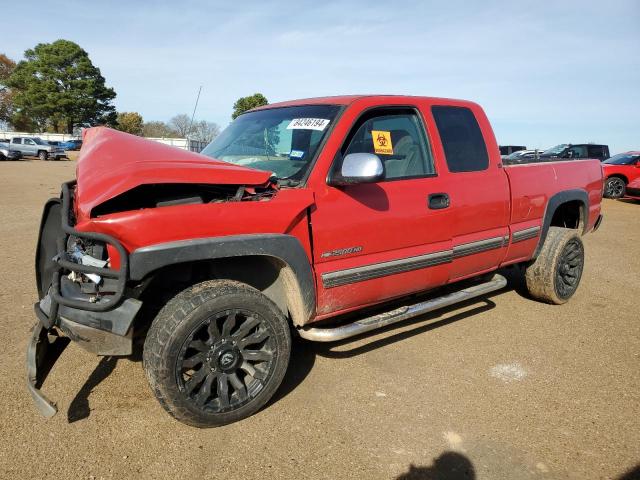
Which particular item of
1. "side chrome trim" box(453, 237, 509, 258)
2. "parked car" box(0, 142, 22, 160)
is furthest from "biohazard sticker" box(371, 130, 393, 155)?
"parked car" box(0, 142, 22, 160)

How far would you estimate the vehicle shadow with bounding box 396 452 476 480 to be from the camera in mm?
2391

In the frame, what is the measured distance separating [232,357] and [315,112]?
1.78 m

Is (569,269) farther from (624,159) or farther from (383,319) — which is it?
(624,159)

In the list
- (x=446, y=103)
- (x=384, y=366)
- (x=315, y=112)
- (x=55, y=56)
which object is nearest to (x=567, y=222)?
(x=446, y=103)

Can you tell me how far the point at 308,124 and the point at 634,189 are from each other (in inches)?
579

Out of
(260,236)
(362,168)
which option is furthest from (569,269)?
(260,236)

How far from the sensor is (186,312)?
2.51 meters

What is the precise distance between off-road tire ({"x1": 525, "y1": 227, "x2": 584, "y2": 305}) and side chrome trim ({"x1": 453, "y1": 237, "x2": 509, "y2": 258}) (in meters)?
0.84

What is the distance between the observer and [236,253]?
103 inches

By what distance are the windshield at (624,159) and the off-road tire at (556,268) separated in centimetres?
1365

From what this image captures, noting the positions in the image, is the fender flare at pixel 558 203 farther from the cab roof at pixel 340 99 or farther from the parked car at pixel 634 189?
the parked car at pixel 634 189

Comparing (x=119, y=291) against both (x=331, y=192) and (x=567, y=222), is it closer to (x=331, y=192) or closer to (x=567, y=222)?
(x=331, y=192)

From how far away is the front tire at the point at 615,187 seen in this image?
16.0 meters

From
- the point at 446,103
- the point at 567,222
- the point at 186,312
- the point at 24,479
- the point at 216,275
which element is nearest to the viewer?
the point at 24,479
